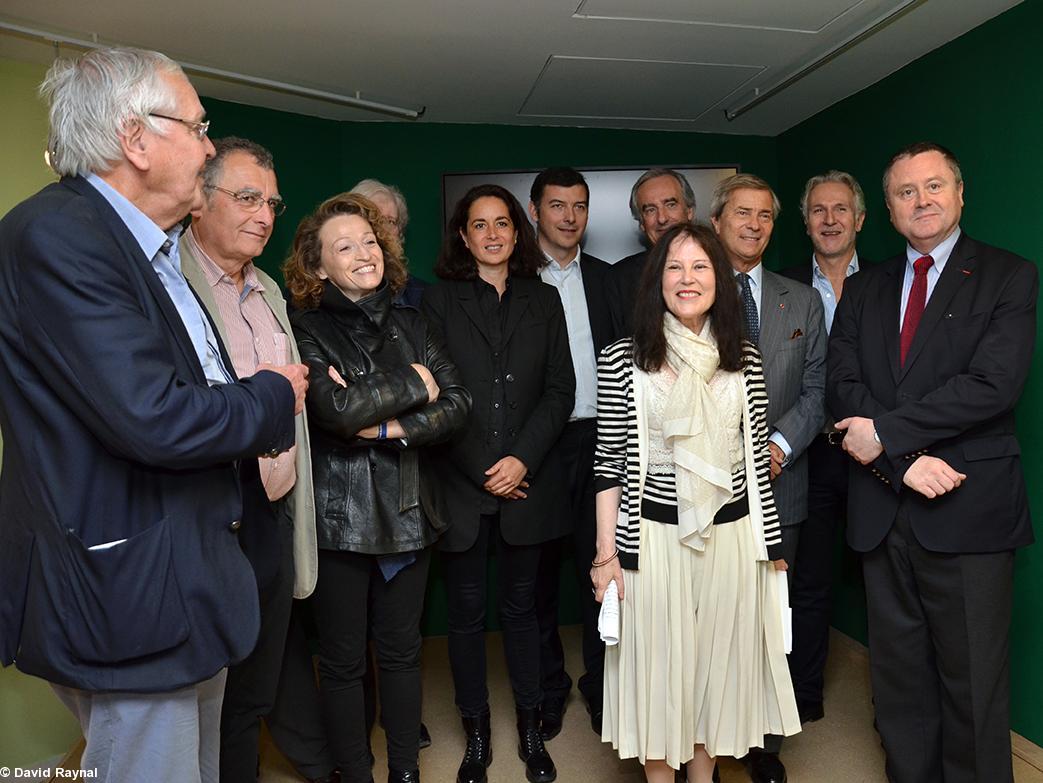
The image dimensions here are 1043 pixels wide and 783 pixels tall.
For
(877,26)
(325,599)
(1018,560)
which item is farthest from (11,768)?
(877,26)

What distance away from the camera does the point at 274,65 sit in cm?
334

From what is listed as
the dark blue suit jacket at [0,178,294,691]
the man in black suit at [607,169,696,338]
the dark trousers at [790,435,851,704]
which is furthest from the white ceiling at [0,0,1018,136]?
the dark blue suit jacket at [0,178,294,691]

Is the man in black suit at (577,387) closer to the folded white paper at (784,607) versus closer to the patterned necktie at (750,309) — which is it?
the patterned necktie at (750,309)

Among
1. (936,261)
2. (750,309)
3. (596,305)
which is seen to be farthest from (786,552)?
(596,305)

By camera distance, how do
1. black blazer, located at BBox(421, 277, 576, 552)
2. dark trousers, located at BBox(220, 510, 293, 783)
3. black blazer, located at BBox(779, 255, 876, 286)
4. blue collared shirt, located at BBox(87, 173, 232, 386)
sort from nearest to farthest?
blue collared shirt, located at BBox(87, 173, 232, 386) < dark trousers, located at BBox(220, 510, 293, 783) < black blazer, located at BBox(421, 277, 576, 552) < black blazer, located at BBox(779, 255, 876, 286)

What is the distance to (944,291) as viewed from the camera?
246 centimetres

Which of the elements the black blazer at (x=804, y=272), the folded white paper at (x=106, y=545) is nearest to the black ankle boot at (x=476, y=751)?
the folded white paper at (x=106, y=545)

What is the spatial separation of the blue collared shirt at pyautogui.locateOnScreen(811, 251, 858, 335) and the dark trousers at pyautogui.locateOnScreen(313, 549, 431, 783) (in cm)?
190

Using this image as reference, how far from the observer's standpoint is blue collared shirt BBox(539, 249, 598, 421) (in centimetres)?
319

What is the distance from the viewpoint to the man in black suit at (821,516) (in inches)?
128

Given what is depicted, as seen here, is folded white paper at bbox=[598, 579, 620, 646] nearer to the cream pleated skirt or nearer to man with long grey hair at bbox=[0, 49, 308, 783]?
the cream pleated skirt

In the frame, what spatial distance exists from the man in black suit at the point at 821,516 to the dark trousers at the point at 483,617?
1.11 m

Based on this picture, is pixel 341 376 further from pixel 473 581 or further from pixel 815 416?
pixel 815 416

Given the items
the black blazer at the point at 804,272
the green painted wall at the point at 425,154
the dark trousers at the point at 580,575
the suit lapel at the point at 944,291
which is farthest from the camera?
the green painted wall at the point at 425,154
